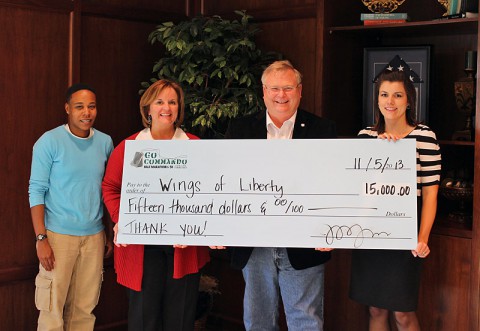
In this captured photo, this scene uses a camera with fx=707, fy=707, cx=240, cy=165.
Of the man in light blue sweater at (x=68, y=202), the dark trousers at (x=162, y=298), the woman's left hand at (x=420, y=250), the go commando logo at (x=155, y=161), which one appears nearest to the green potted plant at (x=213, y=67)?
the man in light blue sweater at (x=68, y=202)

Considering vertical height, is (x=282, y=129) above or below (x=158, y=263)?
above

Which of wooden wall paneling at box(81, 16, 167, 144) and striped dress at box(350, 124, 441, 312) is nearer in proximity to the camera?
striped dress at box(350, 124, 441, 312)

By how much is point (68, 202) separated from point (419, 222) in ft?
4.99

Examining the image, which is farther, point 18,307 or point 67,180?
point 18,307

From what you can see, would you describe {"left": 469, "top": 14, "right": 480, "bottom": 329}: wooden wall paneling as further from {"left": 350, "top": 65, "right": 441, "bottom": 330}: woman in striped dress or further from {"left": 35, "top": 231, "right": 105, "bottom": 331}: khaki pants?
{"left": 35, "top": 231, "right": 105, "bottom": 331}: khaki pants

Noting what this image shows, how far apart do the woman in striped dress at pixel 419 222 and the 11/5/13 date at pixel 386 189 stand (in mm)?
134

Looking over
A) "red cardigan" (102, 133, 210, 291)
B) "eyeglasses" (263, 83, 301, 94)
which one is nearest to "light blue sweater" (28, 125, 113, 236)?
"red cardigan" (102, 133, 210, 291)

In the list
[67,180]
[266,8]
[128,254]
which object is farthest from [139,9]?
[128,254]

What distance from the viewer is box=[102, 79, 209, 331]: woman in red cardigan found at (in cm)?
285

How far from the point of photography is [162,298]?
2.94 metres

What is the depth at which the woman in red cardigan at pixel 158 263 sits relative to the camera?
2850 mm

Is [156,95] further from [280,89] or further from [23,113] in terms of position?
[23,113]

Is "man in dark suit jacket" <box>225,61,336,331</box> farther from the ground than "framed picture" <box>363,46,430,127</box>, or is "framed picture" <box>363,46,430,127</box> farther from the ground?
"framed picture" <box>363,46,430,127</box>

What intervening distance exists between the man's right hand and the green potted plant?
3.16 ft
